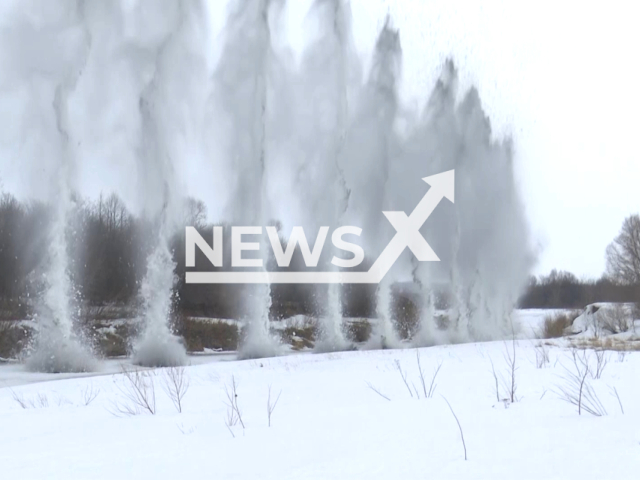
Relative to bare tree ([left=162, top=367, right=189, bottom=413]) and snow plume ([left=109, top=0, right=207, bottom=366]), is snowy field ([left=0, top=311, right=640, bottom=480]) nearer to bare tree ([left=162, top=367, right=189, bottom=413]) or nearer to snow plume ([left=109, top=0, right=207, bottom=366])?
bare tree ([left=162, top=367, right=189, bottom=413])

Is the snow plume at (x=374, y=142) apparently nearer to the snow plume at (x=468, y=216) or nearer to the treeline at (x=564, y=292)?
the snow plume at (x=468, y=216)

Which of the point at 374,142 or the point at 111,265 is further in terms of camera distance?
the point at 111,265

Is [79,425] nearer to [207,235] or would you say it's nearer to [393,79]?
[393,79]

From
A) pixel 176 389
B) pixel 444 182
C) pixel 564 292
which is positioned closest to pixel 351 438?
pixel 176 389

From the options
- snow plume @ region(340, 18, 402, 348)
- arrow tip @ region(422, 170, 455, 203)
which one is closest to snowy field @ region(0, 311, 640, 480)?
snow plume @ region(340, 18, 402, 348)

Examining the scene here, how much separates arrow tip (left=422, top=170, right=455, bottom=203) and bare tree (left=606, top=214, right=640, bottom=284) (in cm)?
3327

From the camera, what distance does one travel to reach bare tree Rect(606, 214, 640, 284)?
54688 millimetres

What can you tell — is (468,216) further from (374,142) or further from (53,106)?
(53,106)

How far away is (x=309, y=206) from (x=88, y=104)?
916 cm

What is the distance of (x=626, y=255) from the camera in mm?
56906

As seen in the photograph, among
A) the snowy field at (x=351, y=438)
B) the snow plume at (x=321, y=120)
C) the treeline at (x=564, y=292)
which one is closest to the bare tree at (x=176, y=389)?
the snowy field at (x=351, y=438)

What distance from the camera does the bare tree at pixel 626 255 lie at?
54.7 meters

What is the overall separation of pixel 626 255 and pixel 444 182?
122ft

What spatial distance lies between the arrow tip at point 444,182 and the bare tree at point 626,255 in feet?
109
